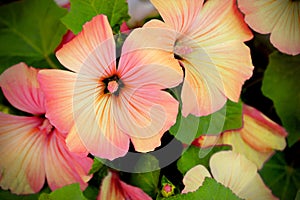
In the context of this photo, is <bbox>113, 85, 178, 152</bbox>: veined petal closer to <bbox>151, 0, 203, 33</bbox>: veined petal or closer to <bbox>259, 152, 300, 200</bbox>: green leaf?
<bbox>151, 0, 203, 33</bbox>: veined petal

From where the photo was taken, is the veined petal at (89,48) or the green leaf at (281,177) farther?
the green leaf at (281,177)

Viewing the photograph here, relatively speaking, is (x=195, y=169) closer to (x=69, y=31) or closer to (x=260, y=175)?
(x=260, y=175)

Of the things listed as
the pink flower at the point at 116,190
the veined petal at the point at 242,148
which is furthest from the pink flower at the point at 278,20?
the pink flower at the point at 116,190

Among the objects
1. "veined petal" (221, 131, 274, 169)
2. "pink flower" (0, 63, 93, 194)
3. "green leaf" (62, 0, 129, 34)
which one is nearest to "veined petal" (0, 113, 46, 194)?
"pink flower" (0, 63, 93, 194)

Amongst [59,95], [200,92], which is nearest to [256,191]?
[200,92]

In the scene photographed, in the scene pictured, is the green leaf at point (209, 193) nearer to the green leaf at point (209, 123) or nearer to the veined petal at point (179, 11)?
the green leaf at point (209, 123)

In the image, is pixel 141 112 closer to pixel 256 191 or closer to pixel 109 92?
pixel 109 92

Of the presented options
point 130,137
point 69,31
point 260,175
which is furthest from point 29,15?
point 260,175
